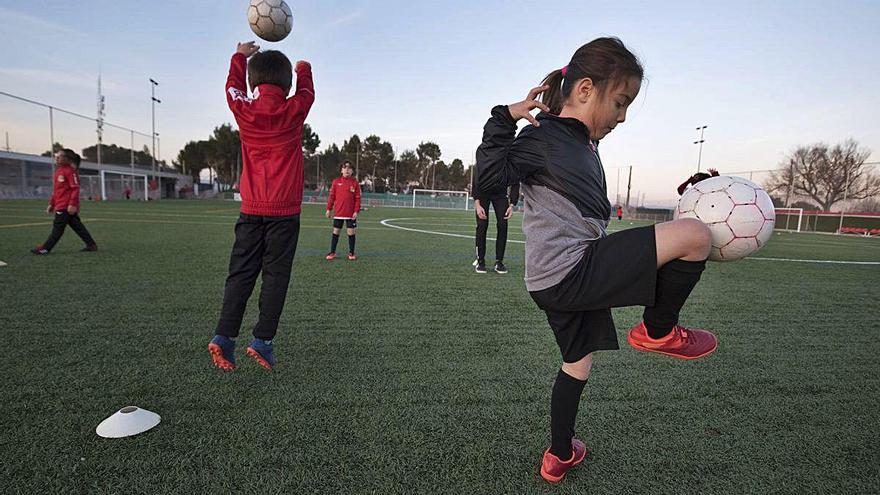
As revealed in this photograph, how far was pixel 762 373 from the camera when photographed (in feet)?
10.2

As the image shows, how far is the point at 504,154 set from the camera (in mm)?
1803

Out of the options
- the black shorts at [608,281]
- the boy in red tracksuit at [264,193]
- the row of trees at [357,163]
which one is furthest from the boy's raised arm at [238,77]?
the row of trees at [357,163]

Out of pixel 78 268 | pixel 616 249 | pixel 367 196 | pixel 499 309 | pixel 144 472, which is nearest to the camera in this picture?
pixel 616 249

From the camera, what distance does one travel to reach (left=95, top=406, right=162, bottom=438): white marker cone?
2074 mm

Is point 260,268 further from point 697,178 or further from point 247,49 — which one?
point 697,178

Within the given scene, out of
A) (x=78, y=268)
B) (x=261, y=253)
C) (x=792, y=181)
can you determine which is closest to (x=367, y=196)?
(x=792, y=181)

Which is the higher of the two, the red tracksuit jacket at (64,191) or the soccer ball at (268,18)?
the soccer ball at (268,18)

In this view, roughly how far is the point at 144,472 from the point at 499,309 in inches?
138

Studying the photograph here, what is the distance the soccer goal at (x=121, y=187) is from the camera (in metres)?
41.7

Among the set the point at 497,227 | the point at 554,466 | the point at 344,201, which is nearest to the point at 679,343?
the point at 554,466

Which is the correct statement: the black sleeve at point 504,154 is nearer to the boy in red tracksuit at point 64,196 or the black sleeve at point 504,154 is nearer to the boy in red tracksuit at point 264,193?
the boy in red tracksuit at point 264,193

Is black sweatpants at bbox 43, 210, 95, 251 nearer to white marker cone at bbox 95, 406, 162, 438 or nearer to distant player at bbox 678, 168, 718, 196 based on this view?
white marker cone at bbox 95, 406, 162, 438

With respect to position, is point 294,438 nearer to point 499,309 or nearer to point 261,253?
point 261,253

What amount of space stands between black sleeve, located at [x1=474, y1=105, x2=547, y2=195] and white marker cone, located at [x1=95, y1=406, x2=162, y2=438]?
1911 millimetres
